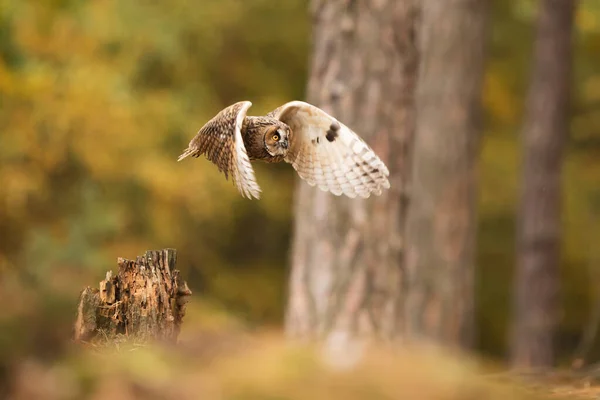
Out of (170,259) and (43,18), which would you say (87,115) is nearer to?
(43,18)

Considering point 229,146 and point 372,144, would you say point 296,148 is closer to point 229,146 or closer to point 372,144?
point 229,146

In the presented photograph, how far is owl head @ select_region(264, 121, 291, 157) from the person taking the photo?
Result: 6.32ft

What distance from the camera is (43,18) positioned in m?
10.7

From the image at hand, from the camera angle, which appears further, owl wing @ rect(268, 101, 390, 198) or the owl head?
owl wing @ rect(268, 101, 390, 198)

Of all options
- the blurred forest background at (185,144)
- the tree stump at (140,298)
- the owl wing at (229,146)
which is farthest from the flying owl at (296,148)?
the blurred forest background at (185,144)

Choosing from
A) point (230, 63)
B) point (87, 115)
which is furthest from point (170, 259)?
point (230, 63)

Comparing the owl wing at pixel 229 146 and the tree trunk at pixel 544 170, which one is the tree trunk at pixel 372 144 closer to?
the owl wing at pixel 229 146

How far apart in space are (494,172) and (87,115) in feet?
20.9

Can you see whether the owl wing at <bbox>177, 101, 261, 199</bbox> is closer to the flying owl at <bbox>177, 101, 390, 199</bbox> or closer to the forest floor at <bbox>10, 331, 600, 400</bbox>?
the flying owl at <bbox>177, 101, 390, 199</bbox>

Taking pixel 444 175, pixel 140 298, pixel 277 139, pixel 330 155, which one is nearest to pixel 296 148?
pixel 330 155

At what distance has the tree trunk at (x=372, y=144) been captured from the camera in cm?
542

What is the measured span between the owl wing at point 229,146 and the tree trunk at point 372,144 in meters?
3.33

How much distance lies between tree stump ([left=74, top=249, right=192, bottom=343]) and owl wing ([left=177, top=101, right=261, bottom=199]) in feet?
0.82

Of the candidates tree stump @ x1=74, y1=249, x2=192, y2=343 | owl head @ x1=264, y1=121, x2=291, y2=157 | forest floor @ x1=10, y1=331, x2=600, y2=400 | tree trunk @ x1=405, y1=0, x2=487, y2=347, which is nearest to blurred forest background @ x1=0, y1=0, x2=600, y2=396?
tree trunk @ x1=405, y1=0, x2=487, y2=347
